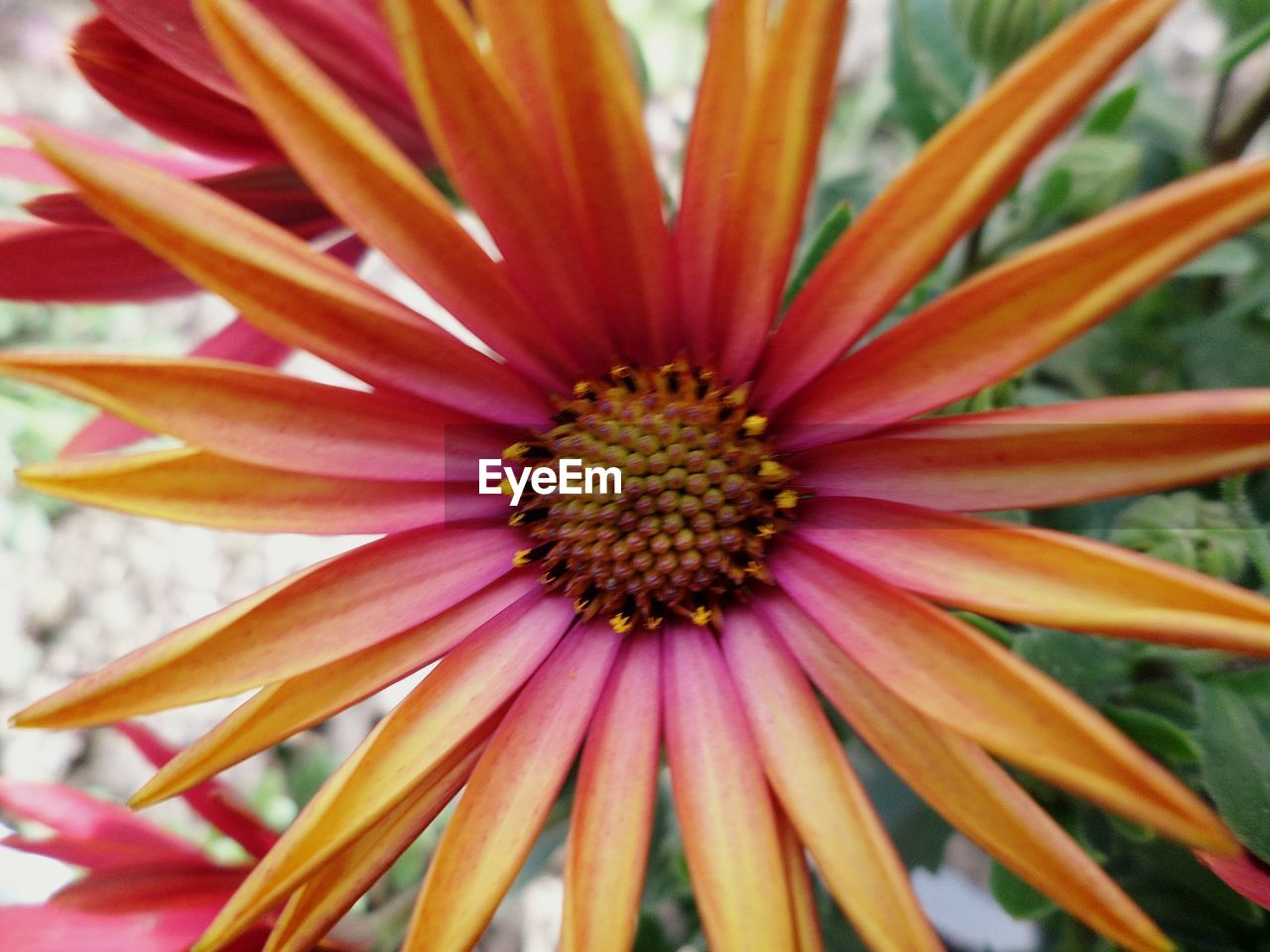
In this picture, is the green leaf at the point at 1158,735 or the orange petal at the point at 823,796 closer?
the orange petal at the point at 823,796

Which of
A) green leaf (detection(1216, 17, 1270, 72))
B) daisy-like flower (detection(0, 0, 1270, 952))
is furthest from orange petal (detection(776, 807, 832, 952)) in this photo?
green leaf (detection(1216, 17, 1270, 72))

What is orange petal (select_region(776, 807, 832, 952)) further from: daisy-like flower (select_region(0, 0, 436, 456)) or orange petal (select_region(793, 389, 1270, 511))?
daisy-like flower (select_region(0, 0, 436, 456))

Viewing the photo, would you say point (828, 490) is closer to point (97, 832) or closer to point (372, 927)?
point (372, 927)

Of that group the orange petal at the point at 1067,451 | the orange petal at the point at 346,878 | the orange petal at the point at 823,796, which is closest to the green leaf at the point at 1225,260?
the orange petal at the point at 1067,451

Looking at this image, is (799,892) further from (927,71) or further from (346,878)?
(927,71)

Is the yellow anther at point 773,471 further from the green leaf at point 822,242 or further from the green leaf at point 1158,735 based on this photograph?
the green leaf at point 1158,735

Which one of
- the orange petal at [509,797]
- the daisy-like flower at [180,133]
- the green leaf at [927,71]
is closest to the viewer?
the orange petal at [509,797]

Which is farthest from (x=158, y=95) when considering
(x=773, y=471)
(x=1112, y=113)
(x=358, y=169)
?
(x=1112, y=113)
